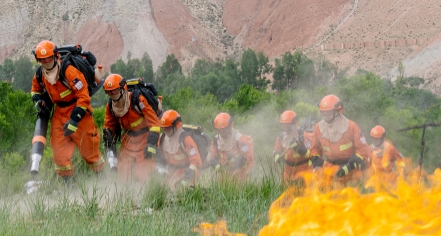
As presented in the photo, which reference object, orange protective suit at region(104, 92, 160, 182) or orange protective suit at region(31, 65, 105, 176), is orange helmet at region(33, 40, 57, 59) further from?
orange protective suit at region(104, 92, 160, 182)

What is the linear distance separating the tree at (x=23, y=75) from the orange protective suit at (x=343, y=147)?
34709 mm

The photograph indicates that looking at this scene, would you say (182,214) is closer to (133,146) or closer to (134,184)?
(134,184)

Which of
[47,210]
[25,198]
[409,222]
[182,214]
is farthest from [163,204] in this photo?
[409,222]

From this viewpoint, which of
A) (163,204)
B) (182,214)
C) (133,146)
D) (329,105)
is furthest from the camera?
(133,146)

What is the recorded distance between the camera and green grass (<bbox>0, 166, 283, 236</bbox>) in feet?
10.9

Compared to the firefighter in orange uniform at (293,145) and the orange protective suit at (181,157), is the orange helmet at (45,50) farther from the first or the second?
the firefighter in orange uniform at (293,145)

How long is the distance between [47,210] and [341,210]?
2.05 metres

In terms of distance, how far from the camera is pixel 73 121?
5.75 meters

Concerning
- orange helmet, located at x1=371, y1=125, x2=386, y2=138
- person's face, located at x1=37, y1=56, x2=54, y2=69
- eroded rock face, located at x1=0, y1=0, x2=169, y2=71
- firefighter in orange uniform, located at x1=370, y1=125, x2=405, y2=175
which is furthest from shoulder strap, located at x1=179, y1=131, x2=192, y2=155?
eroded rock face, located at x1=0, y1=0, x2=169, y2=71

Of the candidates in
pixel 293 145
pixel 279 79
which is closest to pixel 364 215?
pixel 293 145

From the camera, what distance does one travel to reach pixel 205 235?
3.27 m

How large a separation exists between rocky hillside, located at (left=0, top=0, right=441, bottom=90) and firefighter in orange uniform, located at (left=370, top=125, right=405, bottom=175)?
38.3 metres

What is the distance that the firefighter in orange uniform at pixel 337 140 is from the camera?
6.46m

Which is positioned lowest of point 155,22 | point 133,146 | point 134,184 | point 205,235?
point 205,235
